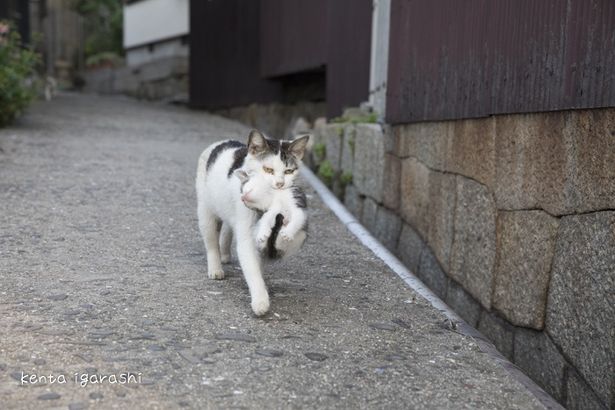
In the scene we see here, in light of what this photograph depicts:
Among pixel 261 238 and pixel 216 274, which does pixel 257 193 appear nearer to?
pixel 261 238

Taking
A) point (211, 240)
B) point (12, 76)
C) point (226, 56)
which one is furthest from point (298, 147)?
point (226, 56)

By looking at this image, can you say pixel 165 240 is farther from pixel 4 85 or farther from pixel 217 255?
pixel 4 85

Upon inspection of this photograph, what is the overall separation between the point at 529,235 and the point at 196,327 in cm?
179

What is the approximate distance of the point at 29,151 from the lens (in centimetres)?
893

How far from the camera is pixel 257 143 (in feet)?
12.0

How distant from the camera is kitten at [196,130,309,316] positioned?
11.9 ft

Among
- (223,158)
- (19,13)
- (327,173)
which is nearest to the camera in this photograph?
(223,158)

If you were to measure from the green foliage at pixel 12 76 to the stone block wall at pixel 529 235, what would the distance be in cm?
629

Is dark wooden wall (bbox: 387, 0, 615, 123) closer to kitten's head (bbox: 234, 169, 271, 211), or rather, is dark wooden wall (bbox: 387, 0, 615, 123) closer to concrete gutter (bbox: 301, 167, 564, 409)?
concrete gutter (bbox: 301, 167, 564, 409)

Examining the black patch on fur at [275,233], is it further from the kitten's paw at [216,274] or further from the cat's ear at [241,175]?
the kitten's paw at [216,274]

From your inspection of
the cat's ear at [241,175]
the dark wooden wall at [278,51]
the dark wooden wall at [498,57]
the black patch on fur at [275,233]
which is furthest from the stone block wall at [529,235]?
the dark wooden wall at [278,51]

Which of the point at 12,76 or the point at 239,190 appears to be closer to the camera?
the point at 239,190

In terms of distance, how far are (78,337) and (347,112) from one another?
5.69 metres

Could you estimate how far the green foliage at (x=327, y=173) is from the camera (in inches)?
335
